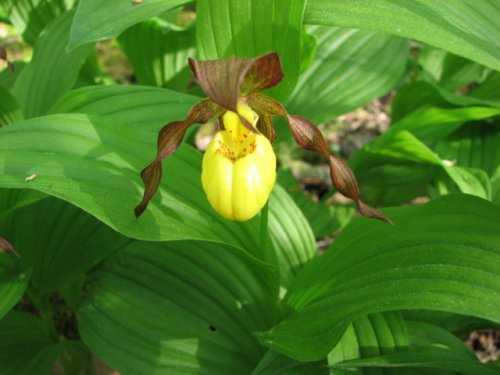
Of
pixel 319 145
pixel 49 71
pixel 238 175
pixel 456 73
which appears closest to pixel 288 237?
pixel 319 145

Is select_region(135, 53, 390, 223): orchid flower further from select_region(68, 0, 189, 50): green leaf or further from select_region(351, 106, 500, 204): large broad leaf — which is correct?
select_region(351, 106, 500, 204): large broad leaf

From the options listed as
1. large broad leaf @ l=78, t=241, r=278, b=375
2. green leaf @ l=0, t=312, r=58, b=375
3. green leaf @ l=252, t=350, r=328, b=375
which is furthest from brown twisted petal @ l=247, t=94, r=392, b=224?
green leaf @ l=0, t=312, r=58, b=375

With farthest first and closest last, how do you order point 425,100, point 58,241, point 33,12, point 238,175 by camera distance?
point 33,12, point 425,100, point 58,241, point 238,175

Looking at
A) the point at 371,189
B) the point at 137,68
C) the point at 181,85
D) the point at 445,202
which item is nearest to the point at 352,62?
the point at 371,189

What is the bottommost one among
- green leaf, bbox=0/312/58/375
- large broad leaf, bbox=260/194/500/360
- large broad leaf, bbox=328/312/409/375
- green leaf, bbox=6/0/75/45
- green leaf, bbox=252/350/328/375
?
green leaf, bbox=0/312/58/375

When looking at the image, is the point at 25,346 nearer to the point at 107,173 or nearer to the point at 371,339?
the point at 107,173

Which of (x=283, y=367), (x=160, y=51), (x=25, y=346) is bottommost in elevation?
(x=25, y=346)
